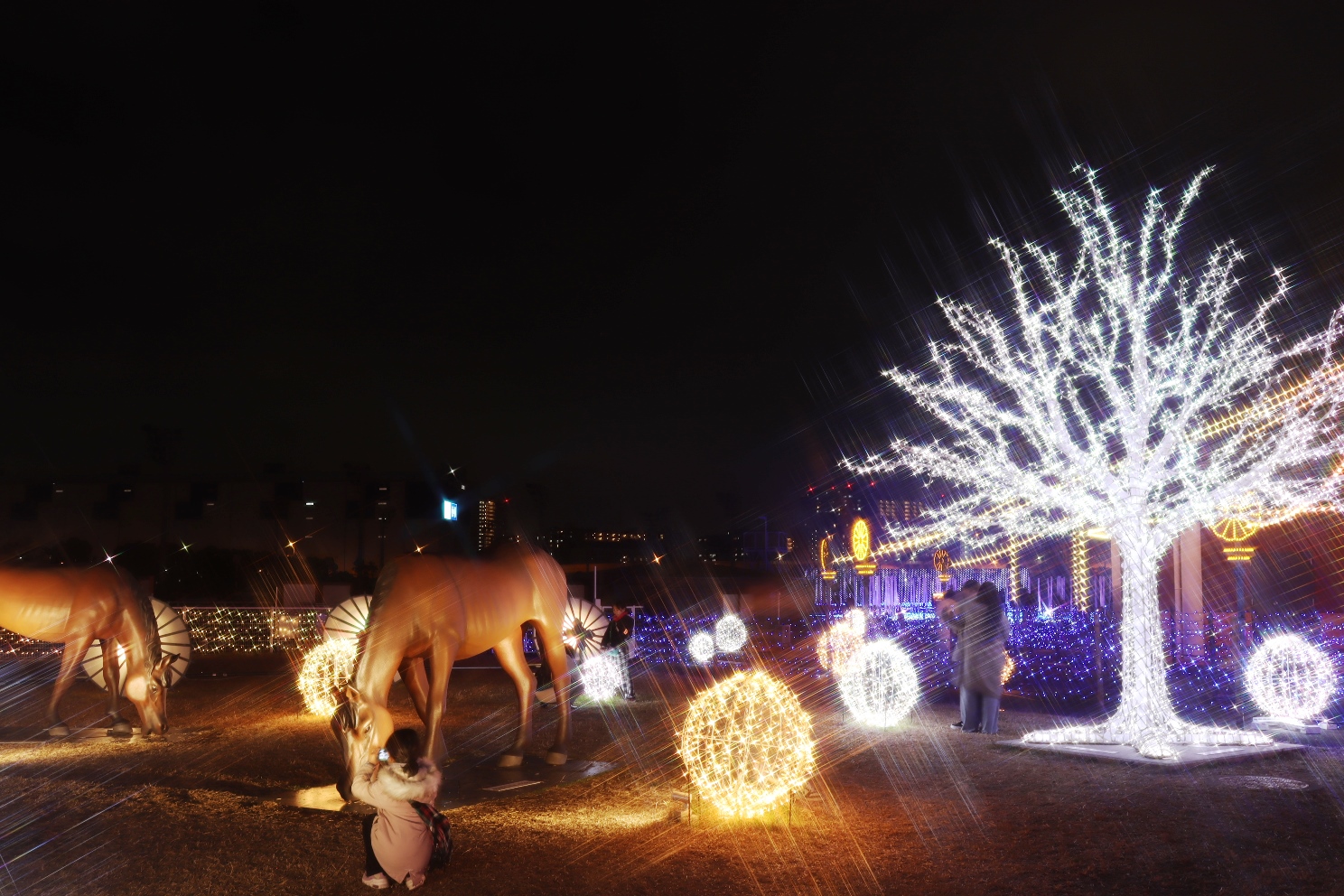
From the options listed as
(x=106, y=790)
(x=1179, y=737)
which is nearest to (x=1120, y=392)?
(x=1179, y=737)

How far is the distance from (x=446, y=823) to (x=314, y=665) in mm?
8520

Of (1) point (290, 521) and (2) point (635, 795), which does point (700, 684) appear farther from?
(1) point (290, 521)

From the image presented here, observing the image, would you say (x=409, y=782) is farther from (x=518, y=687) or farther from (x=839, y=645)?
(x=839, y=645)

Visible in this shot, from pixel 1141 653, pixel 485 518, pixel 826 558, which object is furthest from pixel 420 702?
pixel 485 518

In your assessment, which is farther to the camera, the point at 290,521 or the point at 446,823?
the point at 290,521

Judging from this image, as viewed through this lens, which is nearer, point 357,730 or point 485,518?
point 357,730

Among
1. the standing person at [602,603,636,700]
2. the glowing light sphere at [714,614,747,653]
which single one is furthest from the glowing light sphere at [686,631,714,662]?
the standing person at [602,603,636,700]

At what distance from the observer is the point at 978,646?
1235cm

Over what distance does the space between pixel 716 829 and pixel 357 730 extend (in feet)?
8.76

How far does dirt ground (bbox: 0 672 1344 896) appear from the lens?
5988mm

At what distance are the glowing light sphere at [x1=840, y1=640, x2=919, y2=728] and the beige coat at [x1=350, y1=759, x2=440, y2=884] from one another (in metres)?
8.27

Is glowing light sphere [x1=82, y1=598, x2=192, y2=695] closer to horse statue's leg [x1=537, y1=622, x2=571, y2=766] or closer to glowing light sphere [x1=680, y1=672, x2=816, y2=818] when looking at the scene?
horse statue's leg [x1=537, y1=622, x2=571, y2=766]

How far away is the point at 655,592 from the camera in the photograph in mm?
43406

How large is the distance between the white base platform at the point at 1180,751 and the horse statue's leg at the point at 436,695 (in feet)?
20.7
